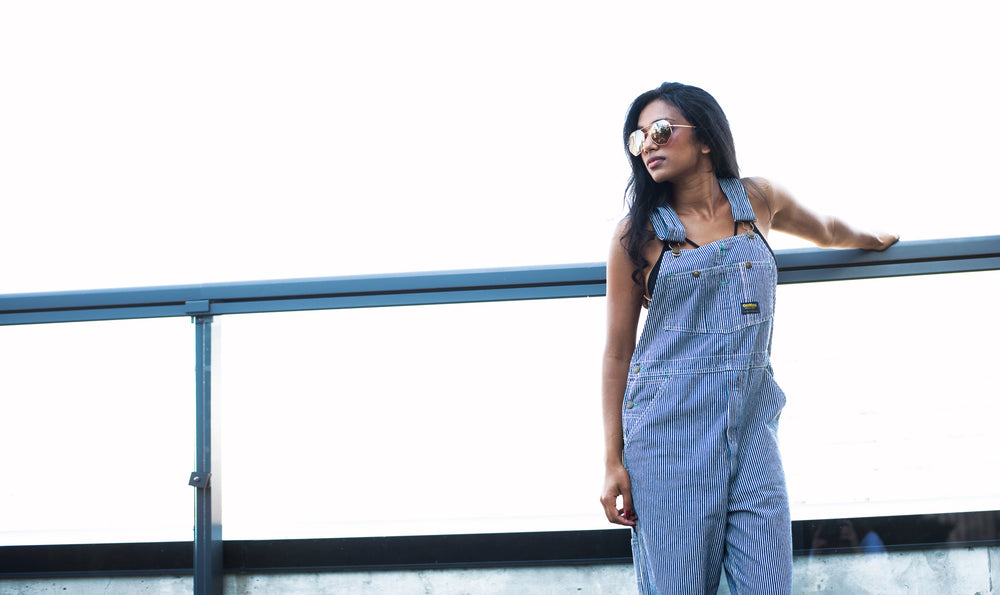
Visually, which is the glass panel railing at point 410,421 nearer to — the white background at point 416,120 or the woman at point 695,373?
the woman at point 695,373

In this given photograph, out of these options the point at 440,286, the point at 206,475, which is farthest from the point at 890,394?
the point at 206,475

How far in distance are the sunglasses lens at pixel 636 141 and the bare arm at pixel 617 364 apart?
0.18 m

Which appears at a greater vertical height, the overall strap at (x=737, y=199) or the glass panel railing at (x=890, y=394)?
the overall strap at (x=737, y=199)

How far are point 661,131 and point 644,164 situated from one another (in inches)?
4.2

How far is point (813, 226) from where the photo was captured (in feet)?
5.59

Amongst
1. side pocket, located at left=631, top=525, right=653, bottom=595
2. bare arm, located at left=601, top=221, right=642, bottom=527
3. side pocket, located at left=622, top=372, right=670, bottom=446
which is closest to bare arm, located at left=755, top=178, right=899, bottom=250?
bare arm, located at left=601, top=221, right=642, bottom=527

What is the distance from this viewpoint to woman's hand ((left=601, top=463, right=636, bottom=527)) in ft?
4.84

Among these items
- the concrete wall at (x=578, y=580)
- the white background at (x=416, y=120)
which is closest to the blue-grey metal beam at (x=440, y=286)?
the concrete wall at (x=578, y=580)

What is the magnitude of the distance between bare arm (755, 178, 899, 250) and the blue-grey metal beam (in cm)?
7

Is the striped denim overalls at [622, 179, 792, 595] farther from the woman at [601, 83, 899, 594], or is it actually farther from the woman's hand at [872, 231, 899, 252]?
the woman's hand at [872, 231, 899, 252]

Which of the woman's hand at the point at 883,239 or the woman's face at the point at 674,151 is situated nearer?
the woman's face at the point at 674,151

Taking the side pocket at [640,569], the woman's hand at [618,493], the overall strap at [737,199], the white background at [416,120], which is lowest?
the side pocket at [640,569]

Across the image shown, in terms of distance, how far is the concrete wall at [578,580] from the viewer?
1.94 meters

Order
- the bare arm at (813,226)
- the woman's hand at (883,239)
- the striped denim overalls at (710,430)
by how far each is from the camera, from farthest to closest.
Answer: the woman's hand at (883,239) < the bare arm at (813,226) < the striped denim overalls at (710,430)
